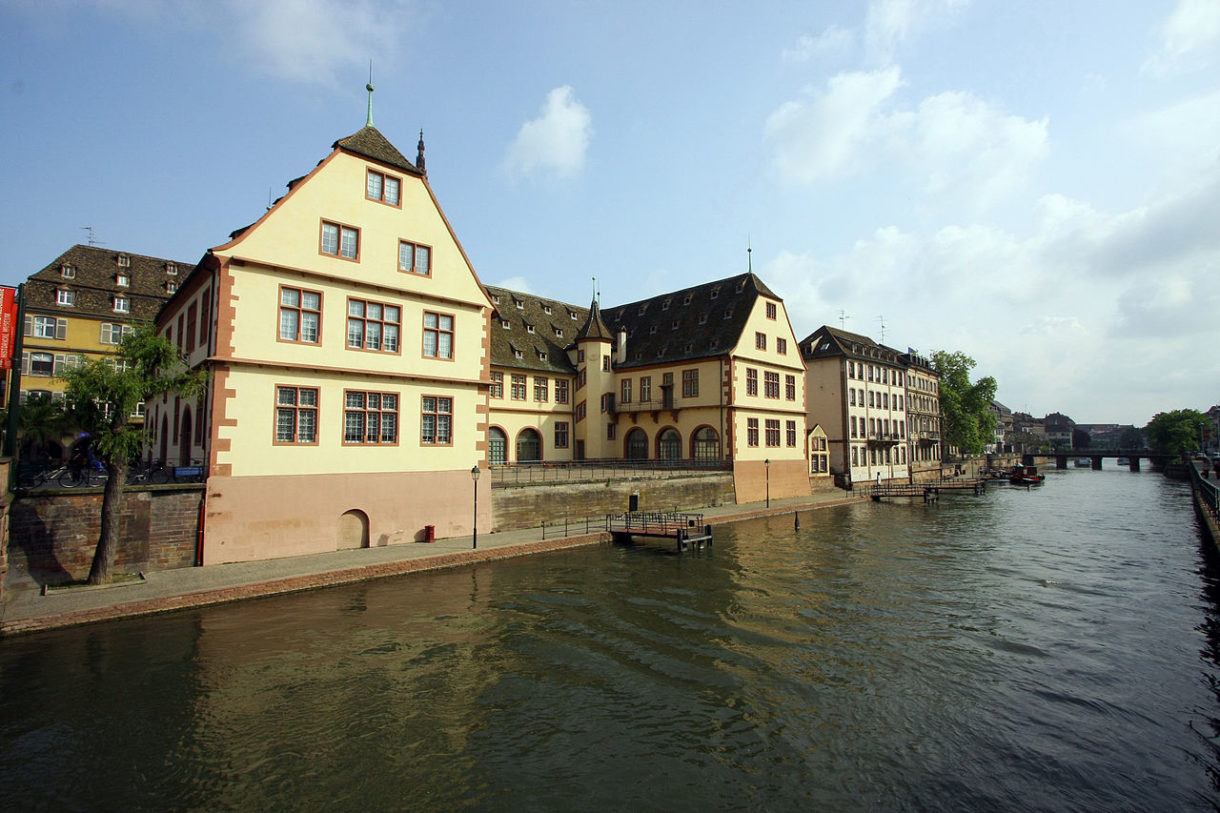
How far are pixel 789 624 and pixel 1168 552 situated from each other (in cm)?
2313

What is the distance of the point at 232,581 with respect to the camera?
16.3 meters

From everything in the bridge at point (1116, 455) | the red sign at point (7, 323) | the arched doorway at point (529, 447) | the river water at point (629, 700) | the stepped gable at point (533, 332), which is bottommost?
the river water at point (629, 700)

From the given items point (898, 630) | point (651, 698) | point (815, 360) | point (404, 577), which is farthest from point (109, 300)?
point (815, 360)

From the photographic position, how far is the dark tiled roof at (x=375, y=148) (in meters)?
21.8

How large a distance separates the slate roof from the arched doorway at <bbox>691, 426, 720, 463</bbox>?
59.4 feet

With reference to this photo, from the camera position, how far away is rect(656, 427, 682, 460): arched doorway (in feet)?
145

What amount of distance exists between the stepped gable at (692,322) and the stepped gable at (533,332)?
4.70 m

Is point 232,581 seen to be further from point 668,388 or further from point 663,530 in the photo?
point 668,388

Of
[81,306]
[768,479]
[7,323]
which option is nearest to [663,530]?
[768,479]

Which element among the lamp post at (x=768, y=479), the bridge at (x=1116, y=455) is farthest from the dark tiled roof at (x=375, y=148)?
the bridge at (x=1116, y=455)

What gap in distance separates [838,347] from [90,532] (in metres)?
56.2

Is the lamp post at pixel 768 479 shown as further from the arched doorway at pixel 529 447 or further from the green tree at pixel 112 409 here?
the green tree at pixel 112 409

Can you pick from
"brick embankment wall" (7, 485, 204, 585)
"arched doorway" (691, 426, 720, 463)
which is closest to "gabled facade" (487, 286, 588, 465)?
"arched doorway" (691, 426, 720, 463)

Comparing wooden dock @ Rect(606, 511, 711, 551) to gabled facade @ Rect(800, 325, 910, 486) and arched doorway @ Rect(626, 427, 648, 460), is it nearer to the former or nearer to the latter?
arched doorway @ Rect(626, 427, 648, 460)
